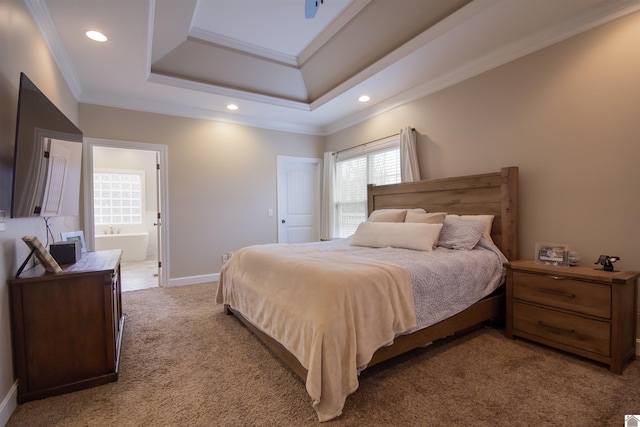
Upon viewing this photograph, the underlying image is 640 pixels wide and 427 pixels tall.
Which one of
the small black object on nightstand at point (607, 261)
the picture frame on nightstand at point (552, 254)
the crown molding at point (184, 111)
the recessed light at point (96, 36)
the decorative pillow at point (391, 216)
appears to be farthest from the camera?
the crown molding at point (184, 111)

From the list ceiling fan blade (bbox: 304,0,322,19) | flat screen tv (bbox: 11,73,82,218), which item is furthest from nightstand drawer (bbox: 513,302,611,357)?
flat screen tv (bbox: 11,73,82,218)

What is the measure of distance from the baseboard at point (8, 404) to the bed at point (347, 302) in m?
1.40

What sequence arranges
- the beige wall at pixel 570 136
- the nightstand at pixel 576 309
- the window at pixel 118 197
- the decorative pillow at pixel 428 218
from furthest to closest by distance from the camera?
the window at pixel 118 197, the decorative pillow at pixel 428 218, the beige wall at pixel 570 136, the nightstand at pixel 576 309

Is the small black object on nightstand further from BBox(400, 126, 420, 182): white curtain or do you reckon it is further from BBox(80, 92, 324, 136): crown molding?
BBox(80, 92, 324, 136): crown molding

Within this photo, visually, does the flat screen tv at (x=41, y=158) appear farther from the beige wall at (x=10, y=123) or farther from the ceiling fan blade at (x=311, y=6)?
the ceiling fan blade at (x=311, y=6)

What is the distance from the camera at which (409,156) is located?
12.5 feet

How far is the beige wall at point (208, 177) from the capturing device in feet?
13.6

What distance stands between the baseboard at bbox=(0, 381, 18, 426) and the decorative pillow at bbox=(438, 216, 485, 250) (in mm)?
3227

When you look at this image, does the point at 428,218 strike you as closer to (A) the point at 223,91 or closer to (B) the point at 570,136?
(B) the point at 570,136

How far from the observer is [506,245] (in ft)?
9.24

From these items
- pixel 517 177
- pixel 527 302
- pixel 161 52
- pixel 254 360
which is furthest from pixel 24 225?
pixel 517 177

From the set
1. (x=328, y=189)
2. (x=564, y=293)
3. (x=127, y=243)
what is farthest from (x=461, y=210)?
(x=127, y=243)

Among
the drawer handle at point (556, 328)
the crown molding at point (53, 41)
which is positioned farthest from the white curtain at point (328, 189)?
the crown molding at point (53, 41)

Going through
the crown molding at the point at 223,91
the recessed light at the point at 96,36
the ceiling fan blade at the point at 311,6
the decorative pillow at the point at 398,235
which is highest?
the crown molding at the point at 223,91
